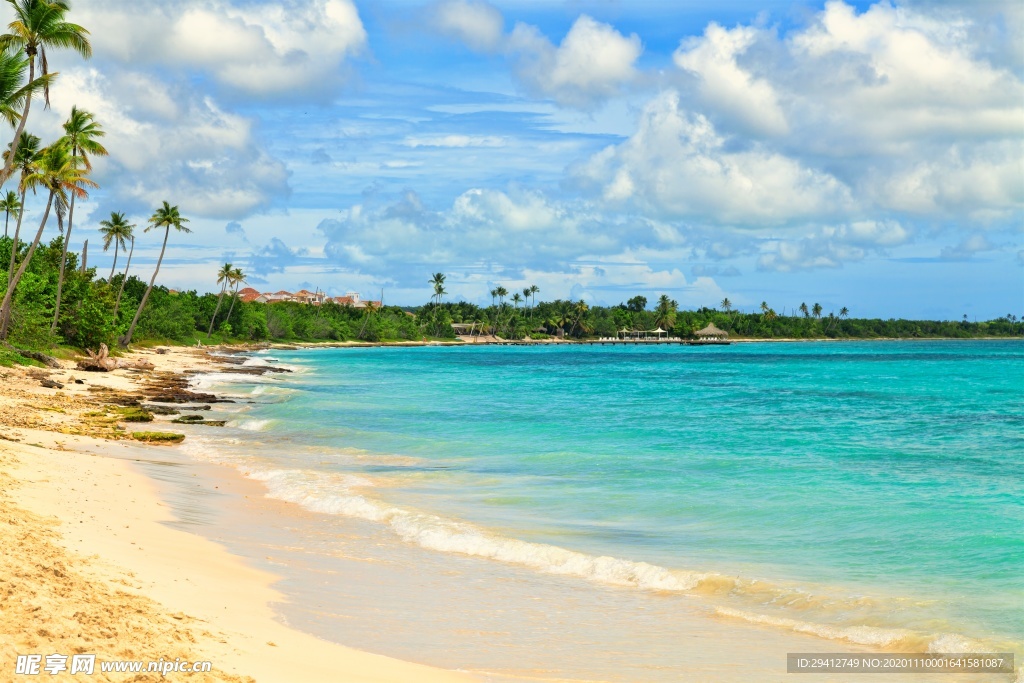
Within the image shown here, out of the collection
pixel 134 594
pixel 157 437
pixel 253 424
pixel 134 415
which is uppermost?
pixel 134 594

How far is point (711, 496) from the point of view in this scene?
57.8ft

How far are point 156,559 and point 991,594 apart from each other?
10453 millimetres

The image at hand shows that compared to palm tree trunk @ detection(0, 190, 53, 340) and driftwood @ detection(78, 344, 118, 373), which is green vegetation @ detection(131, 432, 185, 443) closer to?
palm tree trunk @ detection(0, 190, 53, 340)

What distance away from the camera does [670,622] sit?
9453 mm

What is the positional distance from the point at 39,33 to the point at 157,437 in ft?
57.1

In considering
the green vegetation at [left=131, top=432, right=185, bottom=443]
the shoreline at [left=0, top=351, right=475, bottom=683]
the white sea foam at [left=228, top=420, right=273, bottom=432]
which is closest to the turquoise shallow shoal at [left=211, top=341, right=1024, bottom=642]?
the white sea foam at [left=228, top=420, right=273, bottom=432]

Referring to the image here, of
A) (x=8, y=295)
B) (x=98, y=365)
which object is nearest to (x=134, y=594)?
(x=8, y=295)

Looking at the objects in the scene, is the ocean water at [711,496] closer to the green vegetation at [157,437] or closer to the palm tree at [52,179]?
the green vegetation at [157,437]

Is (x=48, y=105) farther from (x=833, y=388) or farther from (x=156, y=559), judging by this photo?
(x=833, y=388)

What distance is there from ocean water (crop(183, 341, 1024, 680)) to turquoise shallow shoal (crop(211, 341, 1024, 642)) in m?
0.07

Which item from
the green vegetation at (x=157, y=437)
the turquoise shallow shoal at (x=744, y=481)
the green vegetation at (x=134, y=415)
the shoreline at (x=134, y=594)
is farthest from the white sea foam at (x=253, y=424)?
the shoreline at (x=134, y=594)

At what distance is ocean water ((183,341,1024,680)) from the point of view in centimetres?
1064

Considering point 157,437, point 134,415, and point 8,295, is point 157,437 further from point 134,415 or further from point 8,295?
point 8,295

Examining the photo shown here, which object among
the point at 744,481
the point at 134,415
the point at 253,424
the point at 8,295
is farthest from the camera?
the point at 8,295
